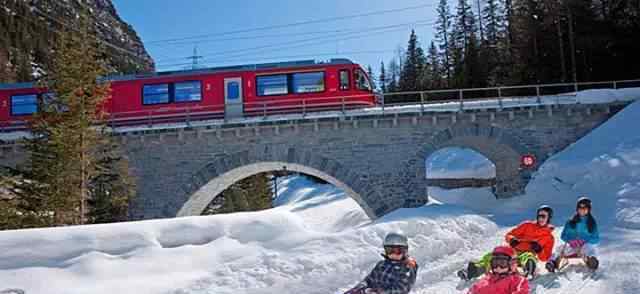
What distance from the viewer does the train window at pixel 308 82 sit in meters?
18.7

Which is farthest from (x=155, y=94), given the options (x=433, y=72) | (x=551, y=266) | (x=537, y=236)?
(x=433, y=72)

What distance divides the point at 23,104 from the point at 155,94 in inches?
245

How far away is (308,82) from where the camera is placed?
18.8 metres

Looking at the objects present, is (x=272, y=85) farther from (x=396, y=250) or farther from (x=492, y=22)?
(x=492, y=22)

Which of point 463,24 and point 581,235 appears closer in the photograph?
point 581,235

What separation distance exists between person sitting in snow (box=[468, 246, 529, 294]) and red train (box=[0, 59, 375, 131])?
14.3 m

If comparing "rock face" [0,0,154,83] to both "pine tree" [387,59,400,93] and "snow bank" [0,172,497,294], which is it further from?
"snow bank" [0,172,497,294]

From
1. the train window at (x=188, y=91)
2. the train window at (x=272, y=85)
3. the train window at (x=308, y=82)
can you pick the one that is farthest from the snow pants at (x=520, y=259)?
the train window at (x=188, y=91)

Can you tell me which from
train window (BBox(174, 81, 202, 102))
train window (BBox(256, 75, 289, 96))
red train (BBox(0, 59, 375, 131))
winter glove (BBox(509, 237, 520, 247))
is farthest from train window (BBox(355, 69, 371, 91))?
winter glove (BBox(509, 237, 520, 247))

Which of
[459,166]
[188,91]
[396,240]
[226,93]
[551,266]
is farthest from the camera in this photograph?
[459,166]

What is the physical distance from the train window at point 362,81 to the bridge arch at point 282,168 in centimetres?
360

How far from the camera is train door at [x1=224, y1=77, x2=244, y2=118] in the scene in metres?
19.1

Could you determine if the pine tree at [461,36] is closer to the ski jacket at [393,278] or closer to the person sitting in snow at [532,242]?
the person sitting in snow at [532,242]

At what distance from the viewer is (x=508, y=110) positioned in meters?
18.1
